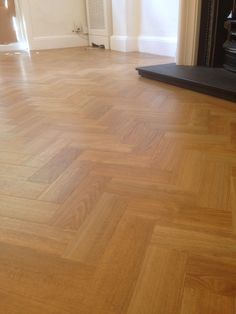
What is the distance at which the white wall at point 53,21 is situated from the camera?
455cm

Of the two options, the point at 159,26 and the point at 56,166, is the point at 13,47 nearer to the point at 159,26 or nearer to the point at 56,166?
the point at 159,26

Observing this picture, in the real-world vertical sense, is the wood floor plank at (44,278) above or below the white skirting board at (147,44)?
below

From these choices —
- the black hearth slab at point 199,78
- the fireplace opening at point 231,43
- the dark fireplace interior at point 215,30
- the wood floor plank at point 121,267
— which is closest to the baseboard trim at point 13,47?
the black hearth slab at point 199,78

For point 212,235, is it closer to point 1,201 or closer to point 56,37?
point 1,201

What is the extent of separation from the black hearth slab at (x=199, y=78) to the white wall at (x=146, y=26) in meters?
1.22

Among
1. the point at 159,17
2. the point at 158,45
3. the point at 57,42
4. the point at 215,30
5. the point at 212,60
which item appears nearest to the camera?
the point at 215,30

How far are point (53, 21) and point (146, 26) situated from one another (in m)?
1.60

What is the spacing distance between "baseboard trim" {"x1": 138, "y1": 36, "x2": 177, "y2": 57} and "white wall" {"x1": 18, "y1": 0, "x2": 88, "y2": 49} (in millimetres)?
1321

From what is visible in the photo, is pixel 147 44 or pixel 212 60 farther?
pixel 147 44

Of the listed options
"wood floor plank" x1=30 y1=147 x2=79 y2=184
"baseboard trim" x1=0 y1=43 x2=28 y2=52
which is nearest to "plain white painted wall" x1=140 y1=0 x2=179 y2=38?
"baseboard trim" x1=0 y1=43 x2=28 y2=52

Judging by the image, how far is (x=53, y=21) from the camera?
477 cm

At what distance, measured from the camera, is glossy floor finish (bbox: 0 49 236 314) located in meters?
0.69

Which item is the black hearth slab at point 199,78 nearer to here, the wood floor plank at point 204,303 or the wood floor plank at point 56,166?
the wood floor plank at point 56,166

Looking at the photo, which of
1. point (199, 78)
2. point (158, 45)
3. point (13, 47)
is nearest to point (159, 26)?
point (158, 45)
